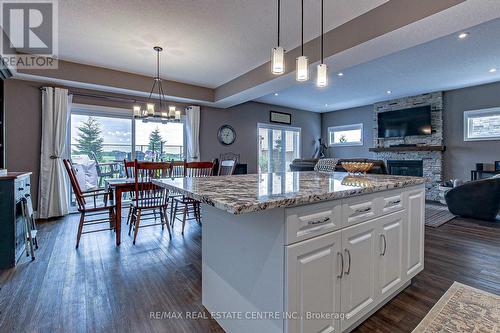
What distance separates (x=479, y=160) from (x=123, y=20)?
292 inches

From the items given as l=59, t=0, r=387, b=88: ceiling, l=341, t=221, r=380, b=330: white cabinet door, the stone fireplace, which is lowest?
l=341, t=221, r=380, b=330: white cabinet door

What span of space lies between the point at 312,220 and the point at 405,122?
6.82 metres

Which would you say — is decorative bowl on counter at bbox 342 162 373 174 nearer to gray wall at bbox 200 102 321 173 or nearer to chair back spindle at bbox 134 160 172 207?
chair back spindle at bbox 134 160 172 207

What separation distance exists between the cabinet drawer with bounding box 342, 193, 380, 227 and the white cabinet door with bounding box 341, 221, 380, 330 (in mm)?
40

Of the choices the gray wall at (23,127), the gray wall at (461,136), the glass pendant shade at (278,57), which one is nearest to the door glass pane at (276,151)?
the gray wall at (461,136)

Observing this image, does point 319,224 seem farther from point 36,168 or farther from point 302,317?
point 36,168

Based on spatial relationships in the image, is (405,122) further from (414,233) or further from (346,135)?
(414,233)

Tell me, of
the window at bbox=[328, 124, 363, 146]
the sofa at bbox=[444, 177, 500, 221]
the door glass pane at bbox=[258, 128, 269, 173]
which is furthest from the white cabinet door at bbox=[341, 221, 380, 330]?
the window at bbox=[328, 124, 363, 146]

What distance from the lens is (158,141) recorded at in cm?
551

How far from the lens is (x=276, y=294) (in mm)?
1146

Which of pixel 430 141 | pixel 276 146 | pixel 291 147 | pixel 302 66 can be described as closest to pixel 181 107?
pixel 276 146

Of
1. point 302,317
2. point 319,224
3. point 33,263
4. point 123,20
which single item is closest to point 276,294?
point 302,317

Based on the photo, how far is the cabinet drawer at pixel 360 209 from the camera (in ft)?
4.62

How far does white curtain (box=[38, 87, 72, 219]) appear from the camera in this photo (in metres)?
4.19
